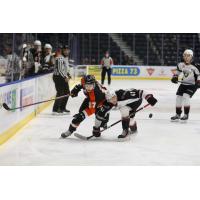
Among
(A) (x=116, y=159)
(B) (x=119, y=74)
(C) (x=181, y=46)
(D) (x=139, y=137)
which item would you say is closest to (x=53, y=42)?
(B) (x=119, y=74)

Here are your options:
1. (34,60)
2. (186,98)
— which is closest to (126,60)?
(34,60)

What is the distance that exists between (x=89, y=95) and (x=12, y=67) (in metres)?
1.67

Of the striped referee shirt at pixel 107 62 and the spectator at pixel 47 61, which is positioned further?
the striped referee shirt at pixel 107 62

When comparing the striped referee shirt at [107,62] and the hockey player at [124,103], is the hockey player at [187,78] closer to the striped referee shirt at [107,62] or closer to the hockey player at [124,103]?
the hockey player at [124,103]

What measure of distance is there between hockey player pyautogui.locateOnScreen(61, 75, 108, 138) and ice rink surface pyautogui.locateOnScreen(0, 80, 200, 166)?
27 centimetres

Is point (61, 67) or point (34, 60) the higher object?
point (34, 60)

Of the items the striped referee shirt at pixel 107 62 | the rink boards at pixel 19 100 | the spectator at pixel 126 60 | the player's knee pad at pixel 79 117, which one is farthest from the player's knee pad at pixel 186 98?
the spectator at pixel 126 60

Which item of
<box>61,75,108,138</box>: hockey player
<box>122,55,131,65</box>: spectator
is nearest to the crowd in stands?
<box>61,75,108,138</box>: hockey player

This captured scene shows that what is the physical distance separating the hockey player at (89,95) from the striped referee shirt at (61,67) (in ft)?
8.62

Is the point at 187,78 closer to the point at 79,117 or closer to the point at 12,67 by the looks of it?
the point at 79,117

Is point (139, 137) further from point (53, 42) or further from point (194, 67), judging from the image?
point (53, 42)

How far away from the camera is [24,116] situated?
7008 millimetres

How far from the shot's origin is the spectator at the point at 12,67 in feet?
22.0

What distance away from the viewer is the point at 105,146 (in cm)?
555
